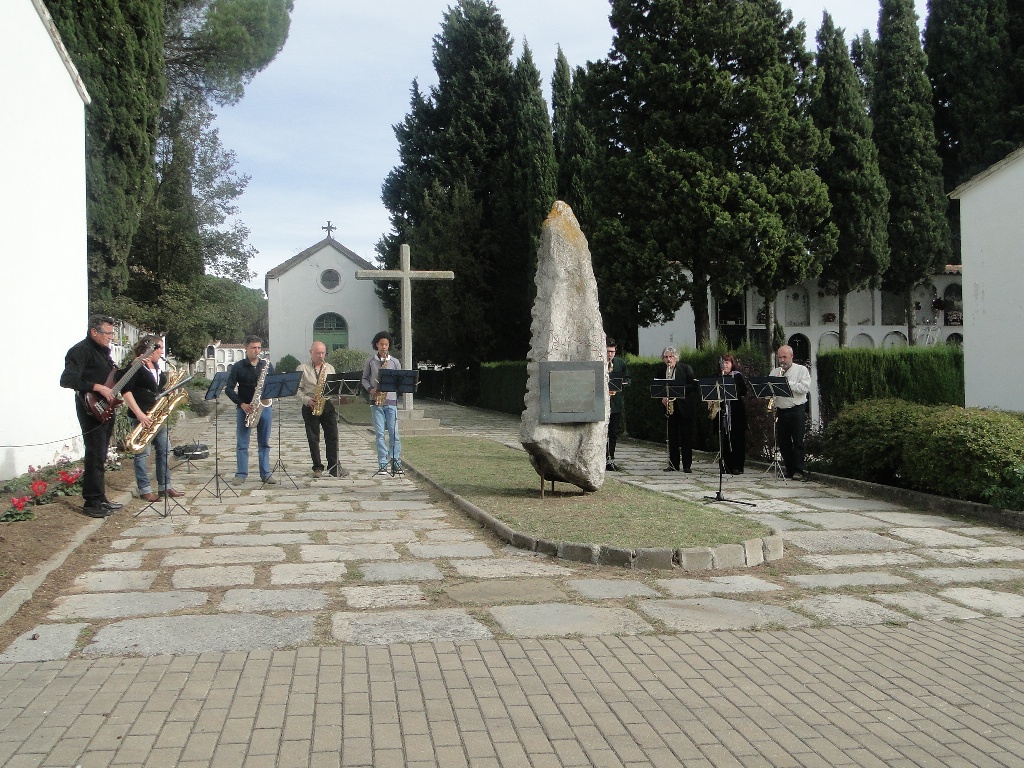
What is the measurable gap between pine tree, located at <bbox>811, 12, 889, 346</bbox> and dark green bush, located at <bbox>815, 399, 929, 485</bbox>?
2212cm

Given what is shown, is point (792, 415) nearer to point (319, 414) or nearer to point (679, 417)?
point (679, 417)

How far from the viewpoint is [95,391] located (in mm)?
8547

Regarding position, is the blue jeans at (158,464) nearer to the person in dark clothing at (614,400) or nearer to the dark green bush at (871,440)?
the person in dark clothing at (614,400)

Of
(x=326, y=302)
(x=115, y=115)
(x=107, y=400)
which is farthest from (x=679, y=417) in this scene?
(x=326, y=302)

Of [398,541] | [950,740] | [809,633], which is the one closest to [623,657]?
[809,633]

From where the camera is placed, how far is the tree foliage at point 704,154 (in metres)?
22.7

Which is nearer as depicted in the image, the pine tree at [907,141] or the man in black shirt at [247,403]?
the man in black shirt at [247,403]

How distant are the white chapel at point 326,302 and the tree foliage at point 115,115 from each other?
3060cm

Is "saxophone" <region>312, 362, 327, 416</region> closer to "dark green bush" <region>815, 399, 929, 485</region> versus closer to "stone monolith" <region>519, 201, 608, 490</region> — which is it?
Answer: "stone monolith" <region>519, 201, 608, 490</region>

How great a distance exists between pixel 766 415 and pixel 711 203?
10103 millimetres

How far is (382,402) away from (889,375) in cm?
1001

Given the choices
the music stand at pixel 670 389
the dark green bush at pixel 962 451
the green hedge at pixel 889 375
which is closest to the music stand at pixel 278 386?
the music stand at pixel 670 389

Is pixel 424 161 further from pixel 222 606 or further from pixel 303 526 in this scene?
pixel 222 606

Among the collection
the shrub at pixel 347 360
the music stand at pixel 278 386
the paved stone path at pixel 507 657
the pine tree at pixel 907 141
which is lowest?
the paved stone path at pixel 507 657
